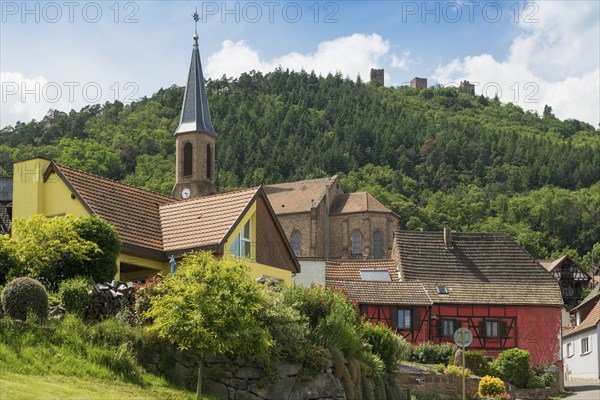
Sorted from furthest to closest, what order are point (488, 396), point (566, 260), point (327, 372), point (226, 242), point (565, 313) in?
point (566, 260) < point (565, 313) < point (488, 396) < point (226, 242) < point (327, 372)

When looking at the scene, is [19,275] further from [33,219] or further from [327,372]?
[327,372]

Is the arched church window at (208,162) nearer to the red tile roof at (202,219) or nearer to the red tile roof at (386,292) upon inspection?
→ the red tile roof at (386,292)

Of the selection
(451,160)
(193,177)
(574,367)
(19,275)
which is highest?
(451,160)

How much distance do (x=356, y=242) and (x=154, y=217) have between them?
2269 inches

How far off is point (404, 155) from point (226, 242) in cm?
11519

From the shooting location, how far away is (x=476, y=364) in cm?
4222

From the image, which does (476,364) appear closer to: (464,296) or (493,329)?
(493,329)

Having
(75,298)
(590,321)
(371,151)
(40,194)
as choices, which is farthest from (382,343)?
(371,151)

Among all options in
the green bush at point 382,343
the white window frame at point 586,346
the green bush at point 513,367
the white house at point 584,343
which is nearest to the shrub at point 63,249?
the green bush at point 382,343

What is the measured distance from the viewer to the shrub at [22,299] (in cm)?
2127

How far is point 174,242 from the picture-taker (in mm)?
31281

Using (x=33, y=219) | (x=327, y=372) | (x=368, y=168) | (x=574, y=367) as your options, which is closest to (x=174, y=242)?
(x=33, y=219)

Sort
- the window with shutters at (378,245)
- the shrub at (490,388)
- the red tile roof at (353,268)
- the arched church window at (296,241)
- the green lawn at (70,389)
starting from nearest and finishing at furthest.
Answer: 1. the green lawn at (70,389)
2. the shrub at (490,388)
3. the red tile roof at (353,268)
4. the window with shutters at (378,245)
5. the arched church window at (296,241)

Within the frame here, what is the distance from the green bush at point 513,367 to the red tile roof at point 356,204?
155 ft
